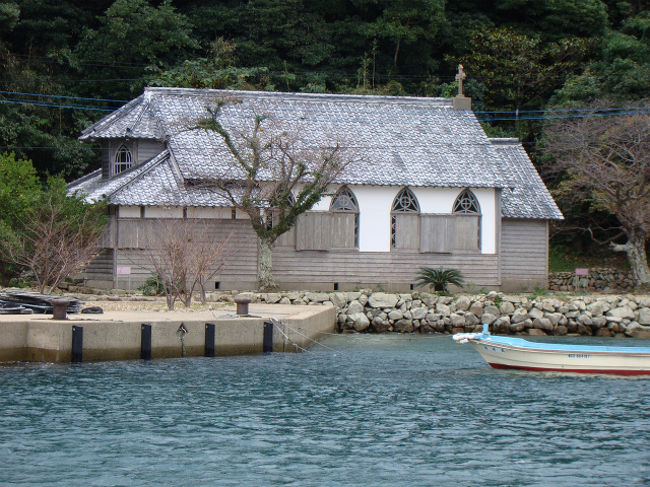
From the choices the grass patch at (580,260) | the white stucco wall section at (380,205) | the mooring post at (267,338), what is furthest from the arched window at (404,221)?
the mooring post at (267,338)

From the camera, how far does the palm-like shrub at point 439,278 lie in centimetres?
3981

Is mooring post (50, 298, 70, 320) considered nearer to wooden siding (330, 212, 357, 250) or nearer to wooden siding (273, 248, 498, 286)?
wooden siding (273, 248, 498, 286)

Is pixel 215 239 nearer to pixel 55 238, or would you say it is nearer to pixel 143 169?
pixel 143 169

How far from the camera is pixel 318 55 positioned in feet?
199

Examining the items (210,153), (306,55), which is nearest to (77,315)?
(210,153)

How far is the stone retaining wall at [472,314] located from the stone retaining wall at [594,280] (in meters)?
9.06

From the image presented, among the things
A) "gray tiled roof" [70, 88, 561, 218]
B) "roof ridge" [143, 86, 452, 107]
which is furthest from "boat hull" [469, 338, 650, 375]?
"roof ridge" [143, 86, 452, 107]

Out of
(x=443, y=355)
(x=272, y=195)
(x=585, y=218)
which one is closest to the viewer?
(x=443, y=355)

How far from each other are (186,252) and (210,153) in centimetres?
906

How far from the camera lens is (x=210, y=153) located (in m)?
39.8

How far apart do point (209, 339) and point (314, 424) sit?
874cm

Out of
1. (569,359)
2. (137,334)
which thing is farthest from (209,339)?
(569,359)

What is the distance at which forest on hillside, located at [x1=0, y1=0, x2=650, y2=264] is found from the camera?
5291 cm

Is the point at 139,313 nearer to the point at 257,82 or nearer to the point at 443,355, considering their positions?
the point at 443,355
